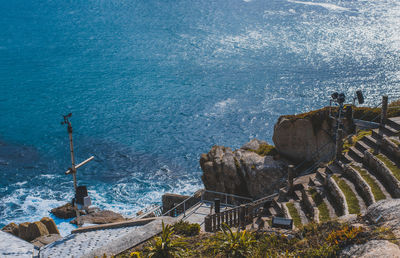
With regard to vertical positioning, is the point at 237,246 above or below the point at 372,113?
below

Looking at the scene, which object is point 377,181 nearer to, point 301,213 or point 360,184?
point 360,184

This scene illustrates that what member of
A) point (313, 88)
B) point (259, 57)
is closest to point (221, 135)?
point (313, 88)

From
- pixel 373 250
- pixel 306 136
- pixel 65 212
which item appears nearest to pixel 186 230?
pixel 373 250

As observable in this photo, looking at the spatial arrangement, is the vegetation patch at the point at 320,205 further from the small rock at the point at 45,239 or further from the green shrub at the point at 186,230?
the small rock at the point at 45,239

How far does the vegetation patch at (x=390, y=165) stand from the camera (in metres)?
20.5

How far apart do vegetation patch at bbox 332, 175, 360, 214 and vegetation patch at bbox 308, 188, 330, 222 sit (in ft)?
4.14

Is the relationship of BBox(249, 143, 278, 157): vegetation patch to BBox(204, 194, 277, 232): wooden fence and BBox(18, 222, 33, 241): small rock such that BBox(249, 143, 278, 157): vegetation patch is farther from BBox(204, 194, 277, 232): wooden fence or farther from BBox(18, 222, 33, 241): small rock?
BBox(18, 222, 33, 241): small rock

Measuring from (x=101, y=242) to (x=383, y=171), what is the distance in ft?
49.9

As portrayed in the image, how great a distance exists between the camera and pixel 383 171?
21.2 meters

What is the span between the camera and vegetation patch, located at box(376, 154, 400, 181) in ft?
67.3

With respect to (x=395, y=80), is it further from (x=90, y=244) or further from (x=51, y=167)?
(x=90, y=244)

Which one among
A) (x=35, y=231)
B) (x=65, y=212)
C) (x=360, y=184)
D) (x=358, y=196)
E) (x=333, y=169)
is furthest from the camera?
(x=65, y=212)

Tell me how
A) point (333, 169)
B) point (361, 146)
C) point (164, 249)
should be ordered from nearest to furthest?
1. point (164, 249)
2. point (333, 169)
3. point (361, 146)

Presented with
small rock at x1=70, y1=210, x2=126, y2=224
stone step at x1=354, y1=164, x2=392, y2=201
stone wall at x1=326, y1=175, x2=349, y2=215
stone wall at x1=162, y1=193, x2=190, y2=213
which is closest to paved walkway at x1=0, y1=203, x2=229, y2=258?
stone wall at x1=326, y1=175, x2=349, y2=215
